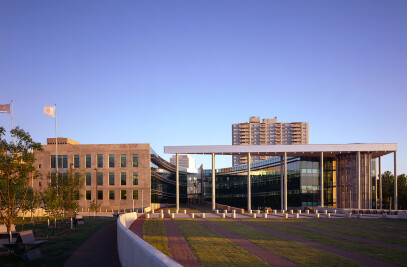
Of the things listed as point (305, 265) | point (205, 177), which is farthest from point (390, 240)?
point (205, 177)

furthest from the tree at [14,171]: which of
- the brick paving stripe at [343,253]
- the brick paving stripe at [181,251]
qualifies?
the brick paving stripe at [343,253]

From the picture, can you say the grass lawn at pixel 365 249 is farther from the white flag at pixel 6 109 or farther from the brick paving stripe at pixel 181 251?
the white flag at pixel 6 109

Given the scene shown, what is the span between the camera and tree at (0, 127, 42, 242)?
21841 mm

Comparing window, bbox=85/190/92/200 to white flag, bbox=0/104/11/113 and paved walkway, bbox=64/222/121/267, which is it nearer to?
white flag, bbox=0/104/11/113

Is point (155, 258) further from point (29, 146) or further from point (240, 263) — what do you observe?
point (29, 146)

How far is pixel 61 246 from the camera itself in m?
21.5

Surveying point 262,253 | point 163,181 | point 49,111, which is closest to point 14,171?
point 262,253

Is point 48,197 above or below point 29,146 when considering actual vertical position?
below

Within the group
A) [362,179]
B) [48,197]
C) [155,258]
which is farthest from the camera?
[362,179]

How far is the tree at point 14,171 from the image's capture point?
21841 millimetres

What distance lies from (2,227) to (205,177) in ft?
371

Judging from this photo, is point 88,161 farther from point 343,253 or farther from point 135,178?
point 343,253

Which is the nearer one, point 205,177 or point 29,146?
point 29,146

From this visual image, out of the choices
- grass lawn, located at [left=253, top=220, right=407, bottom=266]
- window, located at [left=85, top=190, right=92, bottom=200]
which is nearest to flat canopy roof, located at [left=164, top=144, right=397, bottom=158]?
window, located at [left=85, top=190, right=92, bottom=200]
